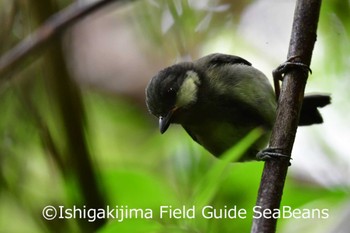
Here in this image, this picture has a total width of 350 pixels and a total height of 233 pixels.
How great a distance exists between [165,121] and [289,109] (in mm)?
561

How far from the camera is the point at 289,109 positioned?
0.81 meters

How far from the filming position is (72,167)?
3.22 ft

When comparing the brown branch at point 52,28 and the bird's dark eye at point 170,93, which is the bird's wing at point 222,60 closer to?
the bird's dark eye at point 170,93

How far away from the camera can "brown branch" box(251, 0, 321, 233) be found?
68 centimetres

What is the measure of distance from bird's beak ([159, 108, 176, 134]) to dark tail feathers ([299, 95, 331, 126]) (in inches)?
12.3

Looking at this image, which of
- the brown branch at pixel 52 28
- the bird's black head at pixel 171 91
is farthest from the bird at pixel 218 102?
the brown branch at pixel 52 28

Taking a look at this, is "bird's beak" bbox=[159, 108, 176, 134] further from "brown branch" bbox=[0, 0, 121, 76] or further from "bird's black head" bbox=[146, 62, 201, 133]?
"brown branch" bbox=[0, 0, 121, 76]

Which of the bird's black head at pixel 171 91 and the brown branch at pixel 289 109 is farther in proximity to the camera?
the bird's black head at pixel 171 91

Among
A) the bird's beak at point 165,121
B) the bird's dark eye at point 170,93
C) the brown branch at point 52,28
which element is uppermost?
the brown branch at point 52,28

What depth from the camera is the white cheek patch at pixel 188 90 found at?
56.1 inches

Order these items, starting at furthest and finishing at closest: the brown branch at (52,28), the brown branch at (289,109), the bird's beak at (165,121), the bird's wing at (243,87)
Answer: the bird's wing at (243,87) → the bird's beak at (165,121) → the brown branch at (52,28) → the brown branch at (289,109)

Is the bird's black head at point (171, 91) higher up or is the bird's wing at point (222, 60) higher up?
the bird's wing at point (222, 60)

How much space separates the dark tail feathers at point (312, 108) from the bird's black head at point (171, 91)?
10.5 inches

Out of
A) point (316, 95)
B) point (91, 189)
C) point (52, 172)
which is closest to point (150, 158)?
point (52, 172)
